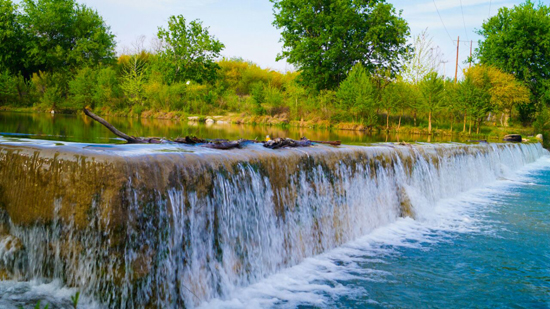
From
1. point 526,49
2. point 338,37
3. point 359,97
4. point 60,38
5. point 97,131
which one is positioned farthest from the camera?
point 60,38

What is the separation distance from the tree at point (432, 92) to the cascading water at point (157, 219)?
82.6 feet

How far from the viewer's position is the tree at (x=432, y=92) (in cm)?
2811

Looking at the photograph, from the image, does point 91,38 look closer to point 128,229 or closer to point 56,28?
point 56,28

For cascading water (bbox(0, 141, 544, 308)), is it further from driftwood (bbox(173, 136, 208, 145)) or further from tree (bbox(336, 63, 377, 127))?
tree (bbox(336, 63, 377, 127))

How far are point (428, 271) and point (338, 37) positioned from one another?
30.8m

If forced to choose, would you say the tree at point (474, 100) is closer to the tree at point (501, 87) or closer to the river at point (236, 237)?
the tree at point (501, 87)

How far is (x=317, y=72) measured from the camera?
3469 cm

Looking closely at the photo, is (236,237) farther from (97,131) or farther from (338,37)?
(338,37)

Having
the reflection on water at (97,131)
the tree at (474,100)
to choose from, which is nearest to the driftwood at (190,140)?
the reflection on water at (97,131)

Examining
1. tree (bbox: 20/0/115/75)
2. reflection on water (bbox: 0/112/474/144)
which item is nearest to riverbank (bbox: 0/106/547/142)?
tree (bbox: 20/0/115/75)

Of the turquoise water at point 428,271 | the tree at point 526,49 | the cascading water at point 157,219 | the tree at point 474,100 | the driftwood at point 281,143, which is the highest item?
the tree at point 526,49

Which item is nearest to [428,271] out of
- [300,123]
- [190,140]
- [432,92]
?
[190,140]

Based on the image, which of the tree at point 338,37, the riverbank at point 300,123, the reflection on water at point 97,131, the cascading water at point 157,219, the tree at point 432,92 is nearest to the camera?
the cascading water at point 157,219

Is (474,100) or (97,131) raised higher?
(474,100)
